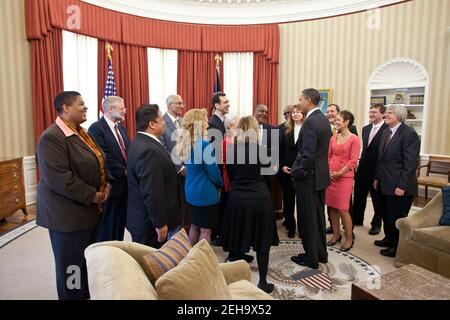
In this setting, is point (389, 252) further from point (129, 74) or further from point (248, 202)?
point (129, 74)

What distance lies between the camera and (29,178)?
5160 millimetres

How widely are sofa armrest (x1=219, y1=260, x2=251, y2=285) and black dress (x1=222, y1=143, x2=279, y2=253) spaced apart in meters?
0.56

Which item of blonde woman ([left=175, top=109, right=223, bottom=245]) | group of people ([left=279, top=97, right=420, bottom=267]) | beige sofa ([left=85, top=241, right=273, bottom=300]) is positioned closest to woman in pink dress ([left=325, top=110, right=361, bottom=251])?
group of people ([left=279, top=97, right=420, bottom=267])

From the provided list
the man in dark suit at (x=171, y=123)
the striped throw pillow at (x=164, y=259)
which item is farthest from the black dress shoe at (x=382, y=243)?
the striped throw pillow at (x=164, y=259)

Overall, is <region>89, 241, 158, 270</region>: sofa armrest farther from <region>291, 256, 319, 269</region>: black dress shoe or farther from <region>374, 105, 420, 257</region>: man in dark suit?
<region>374, 105, 420, 257</region>: man in dark suit

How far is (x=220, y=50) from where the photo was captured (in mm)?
7273

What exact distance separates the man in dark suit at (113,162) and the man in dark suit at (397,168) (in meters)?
2.67

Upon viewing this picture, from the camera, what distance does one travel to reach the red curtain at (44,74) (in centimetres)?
501

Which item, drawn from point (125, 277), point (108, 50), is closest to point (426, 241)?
point (125, 277)

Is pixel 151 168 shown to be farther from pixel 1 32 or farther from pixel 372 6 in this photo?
pixel 372 6

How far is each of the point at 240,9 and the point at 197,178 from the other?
5786mm

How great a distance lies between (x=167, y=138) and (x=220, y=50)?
4.23 metres
